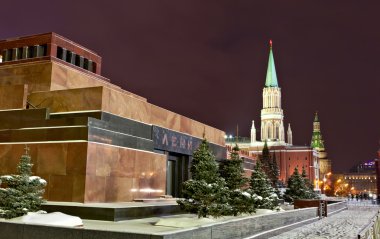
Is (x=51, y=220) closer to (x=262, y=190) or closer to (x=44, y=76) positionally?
(x=44, y=76)

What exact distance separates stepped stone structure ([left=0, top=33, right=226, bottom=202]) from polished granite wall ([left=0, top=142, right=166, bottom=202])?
4cm

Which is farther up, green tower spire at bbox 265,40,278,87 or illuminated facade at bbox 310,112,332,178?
green tower spire at bbox 265,40,278,87

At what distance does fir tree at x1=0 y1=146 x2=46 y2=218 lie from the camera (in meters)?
13.7

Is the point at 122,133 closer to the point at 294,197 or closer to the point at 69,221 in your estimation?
the point at 69,221

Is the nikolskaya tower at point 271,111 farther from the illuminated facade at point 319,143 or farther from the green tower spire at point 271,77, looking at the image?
the illuminated facade at point 319,143

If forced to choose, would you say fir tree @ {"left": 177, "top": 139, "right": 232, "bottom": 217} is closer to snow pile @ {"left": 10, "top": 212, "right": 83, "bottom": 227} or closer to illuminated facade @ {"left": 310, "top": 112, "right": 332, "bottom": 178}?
snow pile @ {"left": 10, "top": 212, "right": 83, "bottom": 227}

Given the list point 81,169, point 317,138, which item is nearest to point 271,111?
point 317,138

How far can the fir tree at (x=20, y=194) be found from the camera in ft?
45.0

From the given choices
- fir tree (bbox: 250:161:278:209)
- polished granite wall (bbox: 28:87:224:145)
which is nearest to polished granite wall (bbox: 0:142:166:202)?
polished granite wall (bbox: 28:87:224:145)

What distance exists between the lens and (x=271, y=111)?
13950cm

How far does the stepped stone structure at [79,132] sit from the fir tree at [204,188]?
16.0 ft

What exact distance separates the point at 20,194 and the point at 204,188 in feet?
20.3

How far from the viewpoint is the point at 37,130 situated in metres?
19.3

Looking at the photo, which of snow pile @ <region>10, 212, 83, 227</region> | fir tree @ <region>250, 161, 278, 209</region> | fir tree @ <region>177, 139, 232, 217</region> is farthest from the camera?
fir tree @ <region>250, 161, 278, 209</region>
